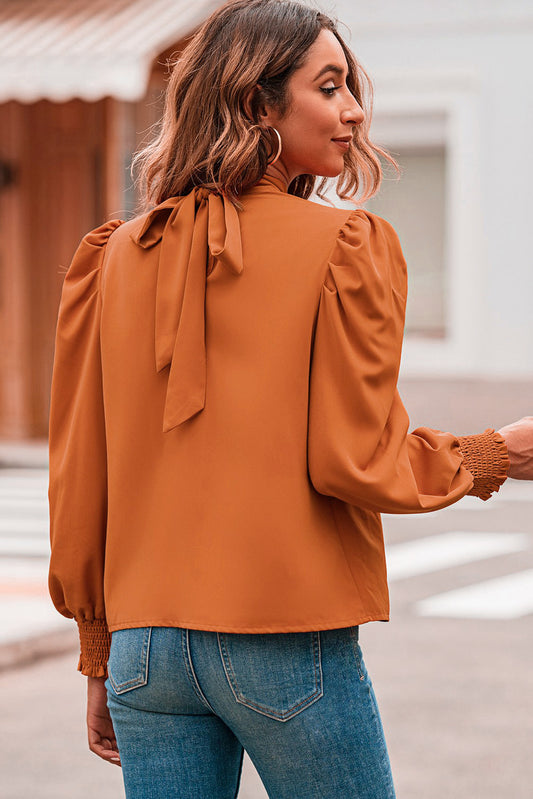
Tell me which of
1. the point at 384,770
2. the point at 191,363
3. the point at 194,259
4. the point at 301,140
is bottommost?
the point at 384,770

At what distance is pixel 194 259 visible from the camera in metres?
1.52

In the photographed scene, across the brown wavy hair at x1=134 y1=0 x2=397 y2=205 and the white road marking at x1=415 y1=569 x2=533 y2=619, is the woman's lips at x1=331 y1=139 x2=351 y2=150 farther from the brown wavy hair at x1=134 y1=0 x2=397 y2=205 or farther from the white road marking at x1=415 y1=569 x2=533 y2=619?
the white road marking at x1=415 y1=569 x2=533 y2=619

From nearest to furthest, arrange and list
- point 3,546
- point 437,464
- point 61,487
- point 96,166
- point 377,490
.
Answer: point 377,490 → point 437,464 → point 61,487 → point 3,546 → point 96,166

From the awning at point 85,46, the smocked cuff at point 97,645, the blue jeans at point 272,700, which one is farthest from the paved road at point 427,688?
the awning at point 85,46

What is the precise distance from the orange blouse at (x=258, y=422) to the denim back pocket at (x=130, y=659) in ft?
0.06

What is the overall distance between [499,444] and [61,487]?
61 centimetres

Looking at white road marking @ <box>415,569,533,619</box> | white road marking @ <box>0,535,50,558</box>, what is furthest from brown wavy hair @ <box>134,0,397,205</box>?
white road marking @ <box>0,535,50,558</box>

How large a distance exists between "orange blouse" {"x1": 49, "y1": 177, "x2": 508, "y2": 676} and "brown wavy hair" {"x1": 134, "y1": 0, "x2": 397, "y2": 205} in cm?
4

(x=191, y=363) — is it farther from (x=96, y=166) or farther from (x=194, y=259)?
(x=96, y=166)

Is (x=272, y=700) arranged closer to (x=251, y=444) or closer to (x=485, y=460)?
(x=251, y=444)

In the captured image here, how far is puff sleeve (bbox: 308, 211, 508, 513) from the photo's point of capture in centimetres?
146

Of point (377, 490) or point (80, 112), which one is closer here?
point (377, 490)

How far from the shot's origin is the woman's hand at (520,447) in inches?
65.6

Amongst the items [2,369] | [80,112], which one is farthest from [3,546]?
[80,112]
